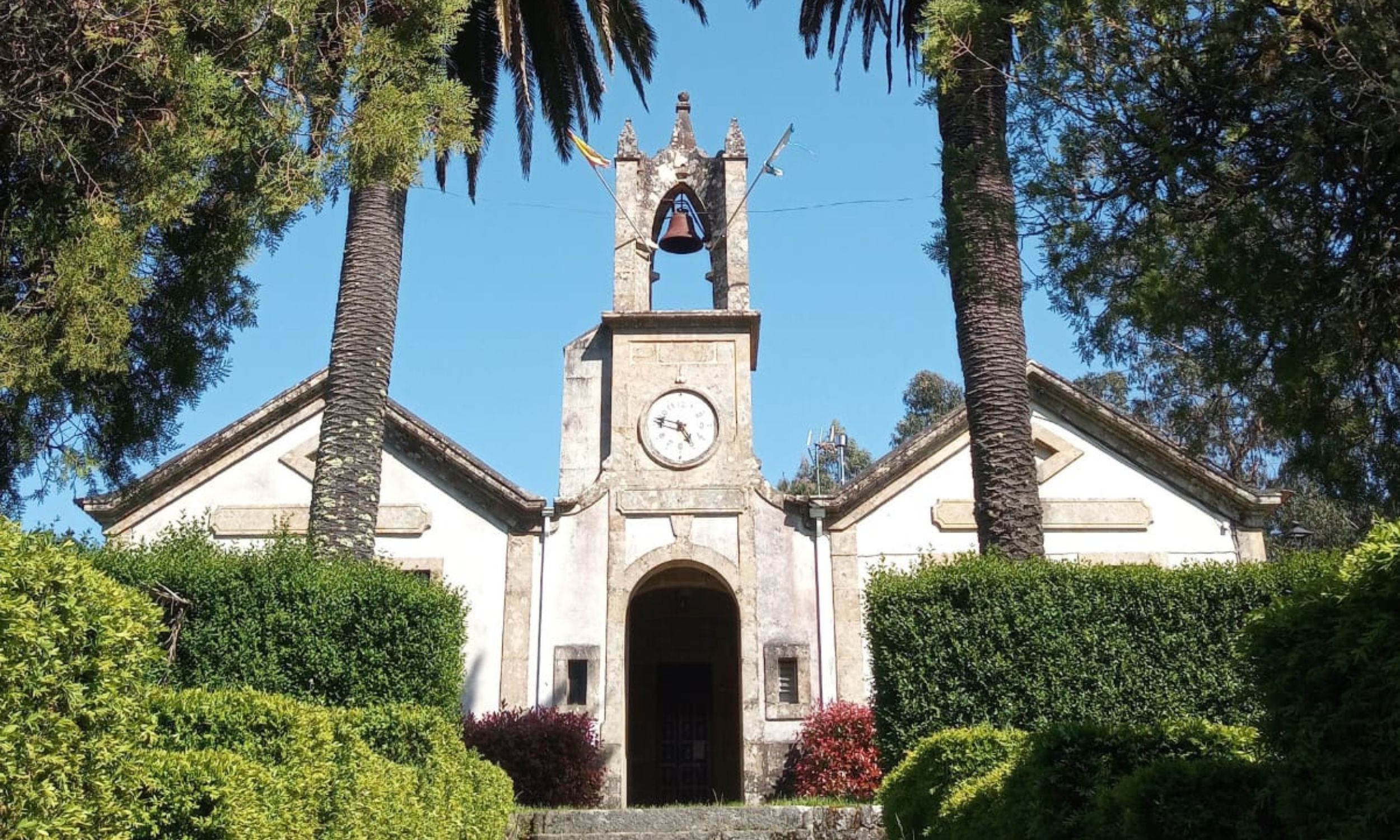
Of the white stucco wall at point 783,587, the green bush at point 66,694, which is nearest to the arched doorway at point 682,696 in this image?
the white stucco wall at point 783,587

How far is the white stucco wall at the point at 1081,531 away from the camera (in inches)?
720

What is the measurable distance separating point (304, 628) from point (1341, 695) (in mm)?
9403

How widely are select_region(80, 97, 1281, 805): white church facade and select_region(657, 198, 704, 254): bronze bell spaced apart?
502mm

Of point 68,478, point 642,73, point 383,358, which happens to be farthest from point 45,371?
point 642,73

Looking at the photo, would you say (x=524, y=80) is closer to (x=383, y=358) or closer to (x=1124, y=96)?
(x=383, y=358)

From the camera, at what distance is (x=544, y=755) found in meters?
15.9

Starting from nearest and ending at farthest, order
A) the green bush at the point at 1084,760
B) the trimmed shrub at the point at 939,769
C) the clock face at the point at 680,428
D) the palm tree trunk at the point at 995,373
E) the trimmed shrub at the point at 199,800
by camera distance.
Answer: the trimmed shrub at the point at 199,800
the green bush at the point at 1084,760
the trimmed shrub at the point at 939,769
the palm tree trunk at the point at 995,373
the clock face at the point at 680,428

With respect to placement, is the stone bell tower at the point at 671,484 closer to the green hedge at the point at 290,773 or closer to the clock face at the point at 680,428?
the clock face at the point at 680,428

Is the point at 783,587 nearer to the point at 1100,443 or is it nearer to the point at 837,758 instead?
the point at 837,758

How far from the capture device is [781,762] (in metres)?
16.7

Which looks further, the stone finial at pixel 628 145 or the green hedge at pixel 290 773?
the stone finial at pixel 628 145

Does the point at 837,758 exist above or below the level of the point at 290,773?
above

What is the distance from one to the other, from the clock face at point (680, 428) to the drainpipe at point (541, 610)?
201cm

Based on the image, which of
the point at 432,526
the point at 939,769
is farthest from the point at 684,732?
the point at 939,769
